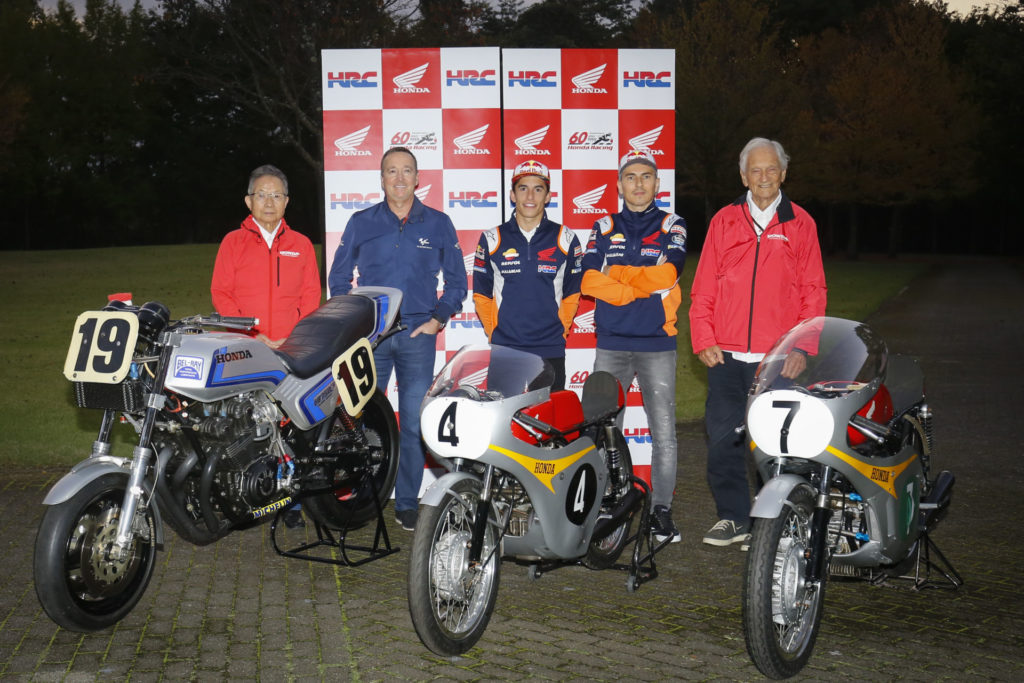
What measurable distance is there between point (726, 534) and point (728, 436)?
1.83ft

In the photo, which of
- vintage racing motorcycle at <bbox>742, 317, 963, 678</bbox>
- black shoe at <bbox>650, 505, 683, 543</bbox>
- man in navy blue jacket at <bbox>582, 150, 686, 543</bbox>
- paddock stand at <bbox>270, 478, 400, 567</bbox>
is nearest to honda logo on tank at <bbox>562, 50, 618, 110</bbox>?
man in navy blue jacket at <bbox>582, 150, 686, 543</bbox>

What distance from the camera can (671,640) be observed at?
14.5 feet

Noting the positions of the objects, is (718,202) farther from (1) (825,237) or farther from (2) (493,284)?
(2) (493,284)

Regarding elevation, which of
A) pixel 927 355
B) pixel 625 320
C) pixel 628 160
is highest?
pixel 628 160

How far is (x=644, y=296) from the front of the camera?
572 cm

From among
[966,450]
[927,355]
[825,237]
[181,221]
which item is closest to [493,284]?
[966,450]

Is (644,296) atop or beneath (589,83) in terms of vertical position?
beneath

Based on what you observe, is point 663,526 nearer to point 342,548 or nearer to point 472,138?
point 342,548

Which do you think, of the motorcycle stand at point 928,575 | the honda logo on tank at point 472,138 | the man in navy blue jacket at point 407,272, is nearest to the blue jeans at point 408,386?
the man in navy blue jacket at point 407,272

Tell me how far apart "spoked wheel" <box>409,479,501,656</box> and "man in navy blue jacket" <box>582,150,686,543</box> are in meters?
1.60

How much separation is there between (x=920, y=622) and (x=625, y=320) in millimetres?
2129

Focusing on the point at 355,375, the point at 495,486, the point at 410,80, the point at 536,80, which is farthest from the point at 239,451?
the point at 536,80

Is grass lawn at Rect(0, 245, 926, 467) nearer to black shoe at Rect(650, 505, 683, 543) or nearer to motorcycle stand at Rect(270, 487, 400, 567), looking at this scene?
motorcycle stand at Rect(270, 487, 400, 567)

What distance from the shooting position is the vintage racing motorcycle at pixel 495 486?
13.4 feet
